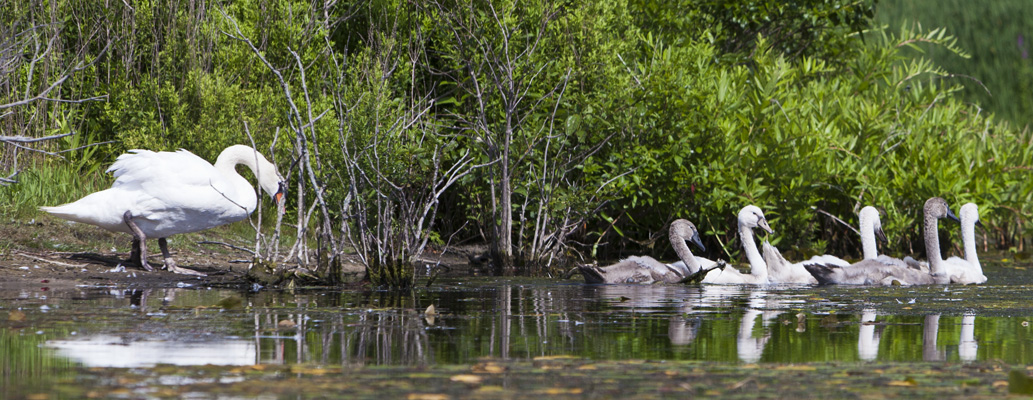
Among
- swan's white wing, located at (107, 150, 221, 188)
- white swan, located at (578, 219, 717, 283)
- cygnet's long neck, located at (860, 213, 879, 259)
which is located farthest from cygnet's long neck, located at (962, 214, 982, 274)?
swan's white wing, located at (107, 150, 221, 188)

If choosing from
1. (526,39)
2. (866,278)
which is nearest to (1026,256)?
(866,278)

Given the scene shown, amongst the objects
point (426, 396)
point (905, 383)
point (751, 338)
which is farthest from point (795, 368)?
point (426, 396)

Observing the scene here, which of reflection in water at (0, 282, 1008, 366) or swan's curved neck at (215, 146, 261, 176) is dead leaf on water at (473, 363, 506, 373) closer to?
reflection in water at (0, 282, 1008, 366)

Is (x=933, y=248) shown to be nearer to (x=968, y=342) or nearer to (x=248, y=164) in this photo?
(x=968, y=342)

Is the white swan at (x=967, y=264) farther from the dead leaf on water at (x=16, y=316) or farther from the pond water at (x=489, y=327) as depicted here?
the dead leaf on water at (x=16, y=316)

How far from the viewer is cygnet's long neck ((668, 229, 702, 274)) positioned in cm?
1043

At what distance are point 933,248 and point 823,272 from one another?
4.10ft

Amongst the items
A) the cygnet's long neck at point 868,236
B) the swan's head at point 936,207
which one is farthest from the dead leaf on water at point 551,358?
the swan's head at point 936,207

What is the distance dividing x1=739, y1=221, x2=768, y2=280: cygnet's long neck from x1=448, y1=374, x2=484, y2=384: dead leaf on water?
21.3ft

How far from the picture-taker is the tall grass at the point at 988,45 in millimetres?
22047

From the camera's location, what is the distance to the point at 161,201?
31.5 feet

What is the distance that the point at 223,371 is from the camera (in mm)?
4379

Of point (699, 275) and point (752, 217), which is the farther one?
point (752, 217)

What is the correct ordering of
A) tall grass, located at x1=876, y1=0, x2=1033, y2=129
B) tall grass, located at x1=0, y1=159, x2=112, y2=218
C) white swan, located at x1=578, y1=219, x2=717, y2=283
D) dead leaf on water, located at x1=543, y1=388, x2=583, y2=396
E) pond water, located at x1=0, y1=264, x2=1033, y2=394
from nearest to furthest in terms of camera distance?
1. dead leaf on water, located at x1=543, y1=388, x2=583, y2=396
2. pond water, located at x1=0, y1=264, x2=1033, y2=394
3. white swan, located at x1=578, y1=219, x2=717, y2=283
4. tall grass, located at x1=0, y1=159, x2=112, y2=218
5. tall grass, located at x1=876, y1=0, x2=1033, y2=129
